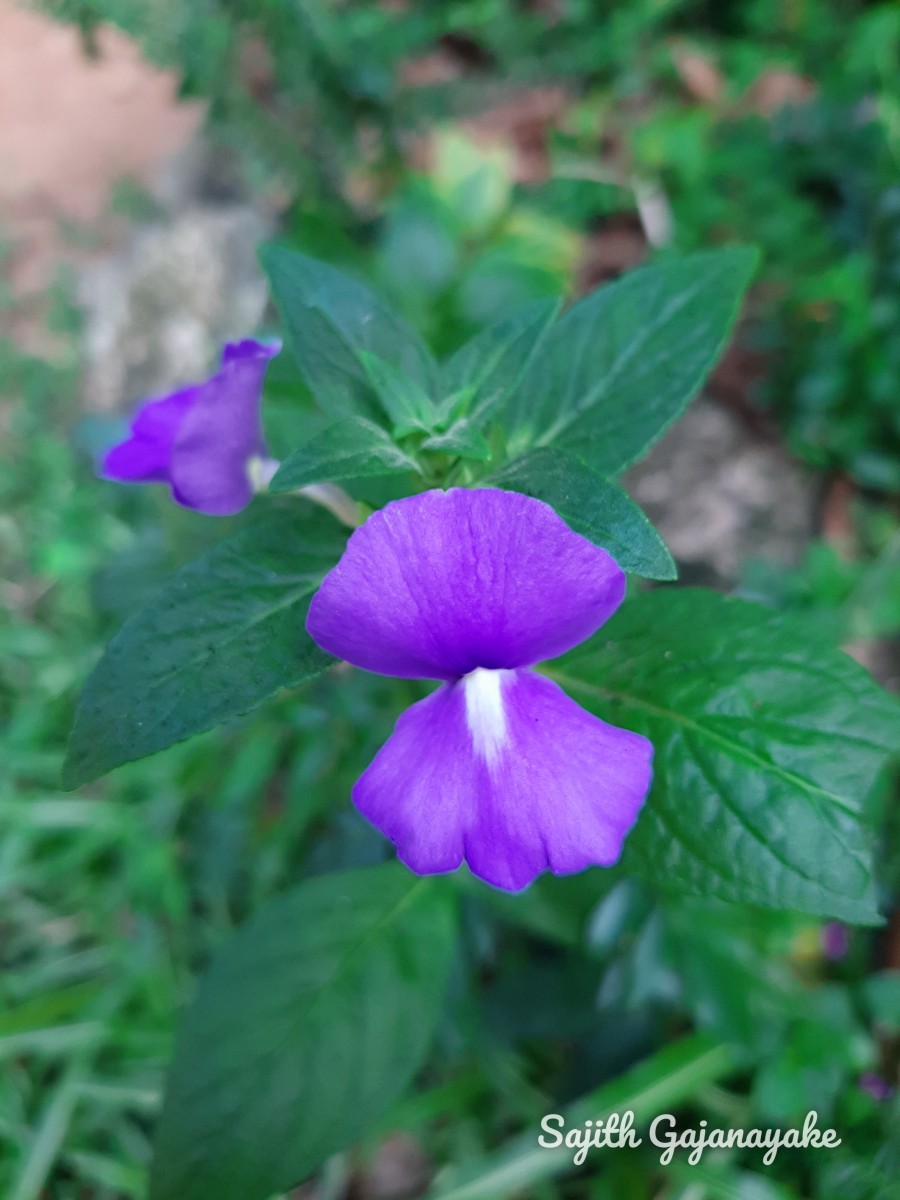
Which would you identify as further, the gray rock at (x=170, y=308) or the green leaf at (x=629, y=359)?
the gray rock at (x=170, y=308)

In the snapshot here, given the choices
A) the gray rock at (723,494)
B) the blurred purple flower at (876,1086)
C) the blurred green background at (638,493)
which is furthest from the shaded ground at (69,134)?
the blurred purple flower at (876,1086)

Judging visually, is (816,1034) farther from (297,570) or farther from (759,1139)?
(297,570)

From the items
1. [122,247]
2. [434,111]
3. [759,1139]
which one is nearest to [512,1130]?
[759,1139]

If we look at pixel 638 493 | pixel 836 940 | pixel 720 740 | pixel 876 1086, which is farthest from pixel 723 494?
pixel 720 740

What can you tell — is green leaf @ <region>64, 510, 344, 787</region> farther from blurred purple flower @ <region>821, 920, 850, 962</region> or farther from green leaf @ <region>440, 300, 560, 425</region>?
blurred purple flower @ <region>821, 920, 850, 962</region>

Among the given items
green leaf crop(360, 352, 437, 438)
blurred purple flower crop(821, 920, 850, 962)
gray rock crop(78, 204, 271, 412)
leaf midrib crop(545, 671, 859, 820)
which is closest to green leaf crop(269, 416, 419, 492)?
green leaf crop(360, 352, 437, 438)

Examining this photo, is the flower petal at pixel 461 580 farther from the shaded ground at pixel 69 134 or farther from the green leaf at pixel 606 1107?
the shaded ground at pixel 69 134
